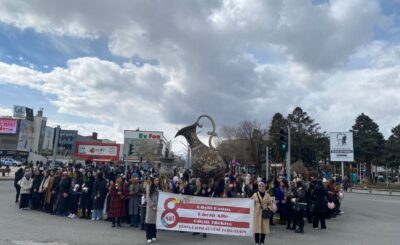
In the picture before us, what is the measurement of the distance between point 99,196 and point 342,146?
32.1m

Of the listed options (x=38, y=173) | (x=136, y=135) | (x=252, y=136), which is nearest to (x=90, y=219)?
(x=38, y=173)

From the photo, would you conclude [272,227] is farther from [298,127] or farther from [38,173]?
[298,127]

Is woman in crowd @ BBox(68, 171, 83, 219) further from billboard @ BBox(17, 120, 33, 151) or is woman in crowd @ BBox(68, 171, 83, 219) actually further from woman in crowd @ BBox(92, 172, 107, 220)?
billboard @ BBox(17, 120, 33, 151)

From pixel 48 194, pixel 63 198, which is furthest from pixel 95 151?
pixel 63 198

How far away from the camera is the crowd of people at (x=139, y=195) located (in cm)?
1076

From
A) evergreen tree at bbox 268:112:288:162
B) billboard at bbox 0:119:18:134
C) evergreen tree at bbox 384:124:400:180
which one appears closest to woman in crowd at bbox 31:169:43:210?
evergreen tree at bbox 268:112:288:162

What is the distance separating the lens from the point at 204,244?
9297 millimetres

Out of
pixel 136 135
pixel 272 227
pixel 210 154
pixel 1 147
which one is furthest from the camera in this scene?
pixel 1 147

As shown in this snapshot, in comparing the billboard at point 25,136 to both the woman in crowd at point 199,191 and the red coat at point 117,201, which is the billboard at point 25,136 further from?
the woman in crowd at point 199,191

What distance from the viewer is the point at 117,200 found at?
11.7m

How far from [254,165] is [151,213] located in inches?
1697

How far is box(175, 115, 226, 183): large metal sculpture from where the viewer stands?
15.0m

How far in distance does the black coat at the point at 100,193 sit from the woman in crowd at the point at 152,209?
3371mm

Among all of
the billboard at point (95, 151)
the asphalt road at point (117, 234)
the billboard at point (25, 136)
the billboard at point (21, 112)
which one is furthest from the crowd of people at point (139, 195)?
the billboard at point (21, 112)
